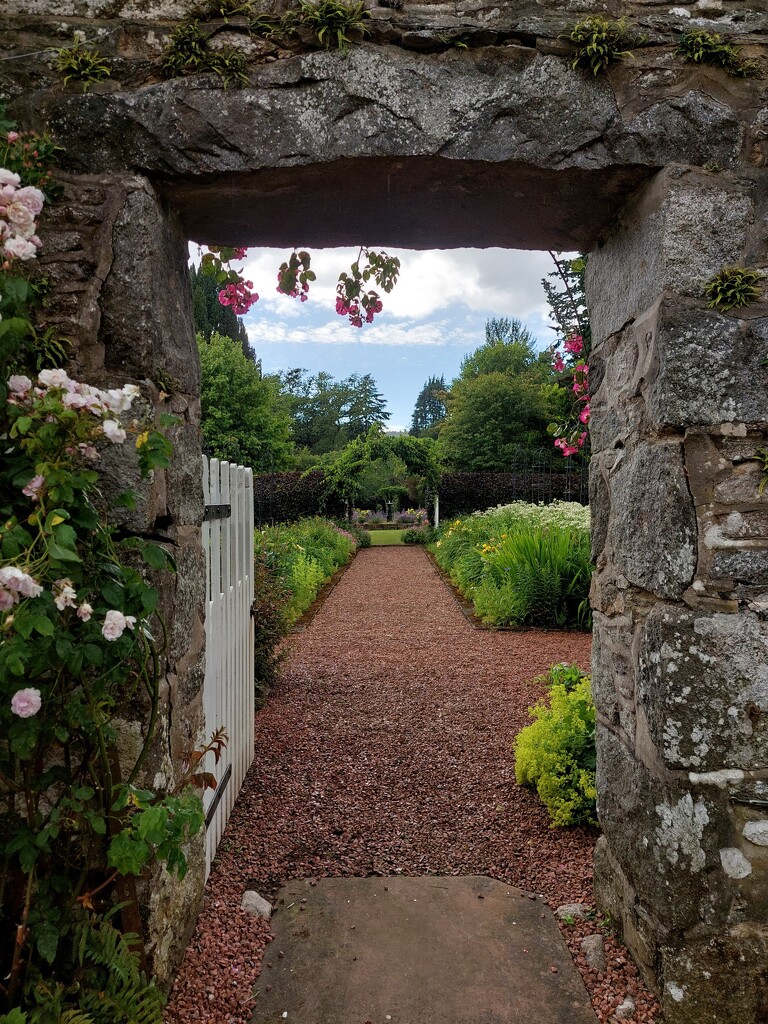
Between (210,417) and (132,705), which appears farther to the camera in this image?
(210,417)

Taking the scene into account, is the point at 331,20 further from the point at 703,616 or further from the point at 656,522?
the point at 703,616

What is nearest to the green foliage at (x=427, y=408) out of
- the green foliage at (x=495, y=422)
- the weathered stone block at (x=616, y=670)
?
the green foliage at (x=495, y=422)

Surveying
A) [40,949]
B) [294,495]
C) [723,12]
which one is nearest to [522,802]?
[40,949]

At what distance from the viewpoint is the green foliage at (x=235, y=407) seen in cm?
2082

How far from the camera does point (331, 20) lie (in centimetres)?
179

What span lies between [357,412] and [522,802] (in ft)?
107

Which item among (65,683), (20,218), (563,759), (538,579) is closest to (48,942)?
(65,683)

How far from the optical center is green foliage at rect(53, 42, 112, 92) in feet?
5.76

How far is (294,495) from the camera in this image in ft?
54.5

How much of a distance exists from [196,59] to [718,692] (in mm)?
2267

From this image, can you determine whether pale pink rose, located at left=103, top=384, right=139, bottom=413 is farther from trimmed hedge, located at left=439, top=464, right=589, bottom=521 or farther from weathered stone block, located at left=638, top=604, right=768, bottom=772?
trimmed hedge, located at left=439, top=464, right=589, bottom=521

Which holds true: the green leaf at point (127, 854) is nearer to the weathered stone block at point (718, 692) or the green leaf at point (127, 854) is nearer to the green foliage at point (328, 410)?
the weathered stone block at point (718, 692)

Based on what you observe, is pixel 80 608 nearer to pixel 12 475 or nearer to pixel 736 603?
pixel 12 475

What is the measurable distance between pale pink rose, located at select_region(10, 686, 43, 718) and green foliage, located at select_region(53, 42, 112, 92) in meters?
1.61
